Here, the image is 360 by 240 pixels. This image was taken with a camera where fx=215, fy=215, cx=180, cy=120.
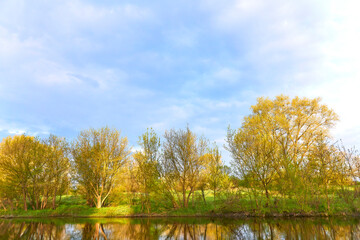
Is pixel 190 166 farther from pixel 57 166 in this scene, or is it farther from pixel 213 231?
pixel 57 166

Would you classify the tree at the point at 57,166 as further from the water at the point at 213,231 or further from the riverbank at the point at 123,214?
the water at the point at 213,231

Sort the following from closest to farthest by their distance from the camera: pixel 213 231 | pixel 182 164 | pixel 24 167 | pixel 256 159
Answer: pixel 213 231
pixel 256 159
pixel 182 164
pixel 24 167

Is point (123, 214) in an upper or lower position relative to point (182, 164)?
lower

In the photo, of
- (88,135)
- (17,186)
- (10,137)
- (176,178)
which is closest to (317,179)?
(176,178)

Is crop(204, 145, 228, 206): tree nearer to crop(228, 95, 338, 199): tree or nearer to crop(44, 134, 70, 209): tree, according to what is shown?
crop(228, 95, 338, 199): tree

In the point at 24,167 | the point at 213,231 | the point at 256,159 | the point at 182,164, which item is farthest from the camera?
the point at 24,167

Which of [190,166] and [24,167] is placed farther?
[24,167]

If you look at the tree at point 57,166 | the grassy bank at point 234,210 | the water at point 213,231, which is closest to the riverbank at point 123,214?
the grassy bank at point 234,210

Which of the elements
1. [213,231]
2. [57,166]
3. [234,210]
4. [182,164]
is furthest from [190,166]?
[57,166]

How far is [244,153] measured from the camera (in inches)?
904

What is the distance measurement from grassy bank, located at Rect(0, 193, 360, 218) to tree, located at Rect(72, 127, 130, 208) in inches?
101

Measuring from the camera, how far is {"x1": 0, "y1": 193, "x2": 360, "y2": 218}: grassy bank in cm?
2133

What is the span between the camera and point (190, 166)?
25812mm

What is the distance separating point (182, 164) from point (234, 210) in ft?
25.3
